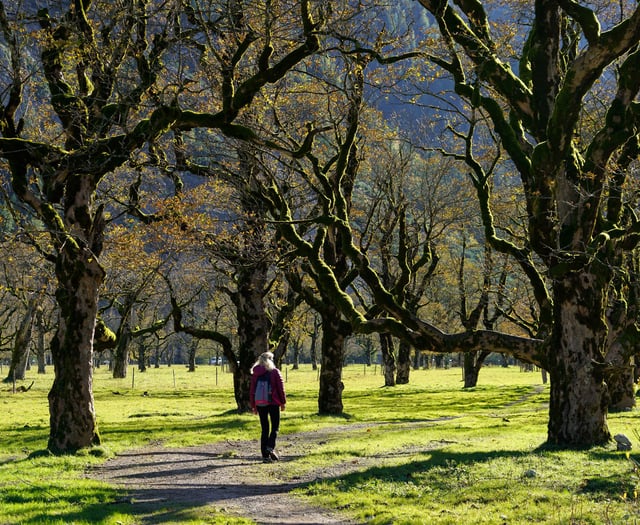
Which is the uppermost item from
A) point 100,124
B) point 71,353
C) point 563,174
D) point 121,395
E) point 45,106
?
point 45,106

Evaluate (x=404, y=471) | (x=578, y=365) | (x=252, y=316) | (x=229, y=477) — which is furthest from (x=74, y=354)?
(x=578, y=365)

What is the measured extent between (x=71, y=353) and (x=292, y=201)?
555 inches

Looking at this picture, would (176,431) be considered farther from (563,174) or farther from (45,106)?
(563,174)

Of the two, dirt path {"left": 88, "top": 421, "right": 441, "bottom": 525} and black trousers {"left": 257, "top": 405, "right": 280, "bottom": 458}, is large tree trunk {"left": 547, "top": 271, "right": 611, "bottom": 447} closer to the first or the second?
dirt path {"left": 88, "top": 421, "right": 441, "bottom": 525}

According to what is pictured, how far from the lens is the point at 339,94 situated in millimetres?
28297

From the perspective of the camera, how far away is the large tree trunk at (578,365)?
1620cm

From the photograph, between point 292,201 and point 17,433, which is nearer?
point 17,433

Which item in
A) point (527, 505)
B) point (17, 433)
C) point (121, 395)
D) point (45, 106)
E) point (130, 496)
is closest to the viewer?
point (527, 505)

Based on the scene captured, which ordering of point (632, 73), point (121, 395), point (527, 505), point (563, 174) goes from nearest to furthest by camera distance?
point (527, 505), point (632, 73), point (563, 174), point (121, 395)

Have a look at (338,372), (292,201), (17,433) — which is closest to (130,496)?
(17,433)

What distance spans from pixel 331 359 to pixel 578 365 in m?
13.1

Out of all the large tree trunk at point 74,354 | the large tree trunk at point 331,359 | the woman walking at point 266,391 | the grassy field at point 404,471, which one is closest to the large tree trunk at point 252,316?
the large tree trunk at point 331,359

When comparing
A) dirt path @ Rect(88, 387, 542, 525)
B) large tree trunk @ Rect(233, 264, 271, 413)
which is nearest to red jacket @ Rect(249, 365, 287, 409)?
dirt path @ Rect(88, 387, 542, 525)

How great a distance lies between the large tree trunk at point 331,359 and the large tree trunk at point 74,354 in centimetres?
1175
